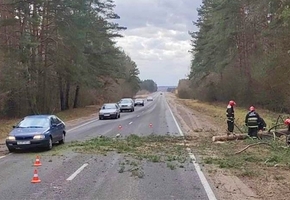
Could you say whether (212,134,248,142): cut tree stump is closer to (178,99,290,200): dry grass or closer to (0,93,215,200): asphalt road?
(178,99,290,200): dry grass

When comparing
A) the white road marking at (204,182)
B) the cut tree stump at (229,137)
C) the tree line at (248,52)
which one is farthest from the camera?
the tree line at (248,52)

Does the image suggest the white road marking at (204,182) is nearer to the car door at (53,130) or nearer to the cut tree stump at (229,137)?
the cut tree stump at (229,137)

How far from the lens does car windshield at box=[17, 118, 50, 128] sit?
59.4ft

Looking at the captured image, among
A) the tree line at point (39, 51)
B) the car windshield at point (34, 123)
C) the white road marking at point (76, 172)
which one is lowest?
the white road marking at point (76, 172)

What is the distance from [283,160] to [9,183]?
785 cm

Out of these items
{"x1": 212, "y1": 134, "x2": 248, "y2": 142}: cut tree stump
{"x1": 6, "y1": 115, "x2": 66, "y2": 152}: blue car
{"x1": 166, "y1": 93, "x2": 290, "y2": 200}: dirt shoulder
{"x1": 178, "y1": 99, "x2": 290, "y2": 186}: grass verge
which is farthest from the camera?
{"x1": 212, "y1": 134, "x2": 248, "y2": 142}: cut tree stump

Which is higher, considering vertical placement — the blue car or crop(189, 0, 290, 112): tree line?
crop(189, 0, 290, 112): tree line

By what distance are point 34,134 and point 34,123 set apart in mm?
1576

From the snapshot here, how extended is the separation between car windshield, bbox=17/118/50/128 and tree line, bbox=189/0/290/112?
15.5m

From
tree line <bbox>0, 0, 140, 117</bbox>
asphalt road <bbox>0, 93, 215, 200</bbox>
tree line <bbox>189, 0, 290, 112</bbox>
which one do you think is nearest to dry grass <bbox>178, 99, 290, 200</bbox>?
asphalt road <bbox>0, 93, 215, 200</bbox>

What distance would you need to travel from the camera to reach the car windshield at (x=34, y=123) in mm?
18109

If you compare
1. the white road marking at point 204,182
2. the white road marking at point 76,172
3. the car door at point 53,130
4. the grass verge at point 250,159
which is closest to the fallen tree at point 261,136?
the grass verge at point 250,159

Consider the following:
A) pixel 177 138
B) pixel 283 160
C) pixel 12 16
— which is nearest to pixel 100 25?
pixel 12 16

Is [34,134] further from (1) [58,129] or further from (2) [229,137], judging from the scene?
(2) [229,137]
